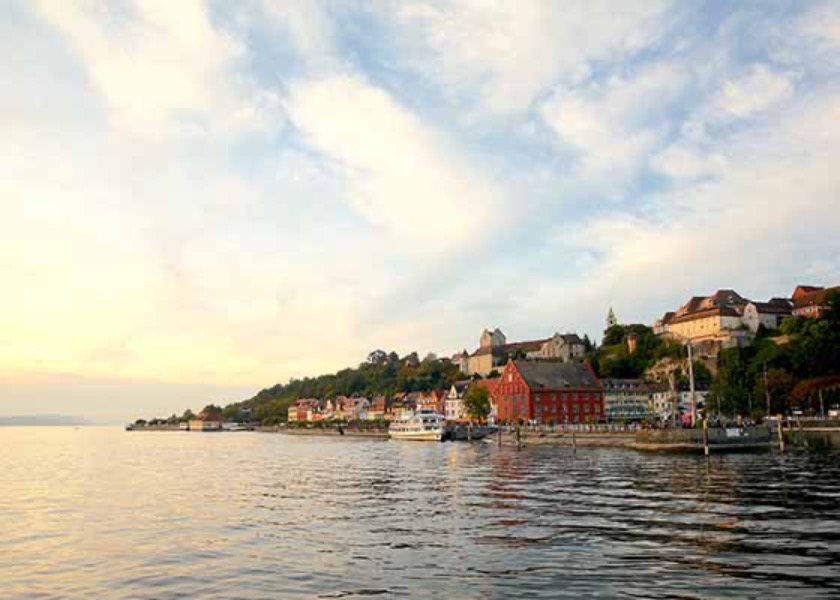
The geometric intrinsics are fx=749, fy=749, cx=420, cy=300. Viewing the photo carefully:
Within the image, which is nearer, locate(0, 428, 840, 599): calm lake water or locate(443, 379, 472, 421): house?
locate(0, 428, 840, 599): calm lake water

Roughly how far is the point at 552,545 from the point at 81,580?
1434 cm

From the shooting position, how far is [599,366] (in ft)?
599

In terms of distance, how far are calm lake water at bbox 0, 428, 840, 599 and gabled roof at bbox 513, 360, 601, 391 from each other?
90.4 metres

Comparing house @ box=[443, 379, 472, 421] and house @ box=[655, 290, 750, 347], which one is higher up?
house @ box=[655, 290, 750, 347]

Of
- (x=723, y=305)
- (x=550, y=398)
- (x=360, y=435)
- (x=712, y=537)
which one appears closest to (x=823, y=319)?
(x=723, y=305)

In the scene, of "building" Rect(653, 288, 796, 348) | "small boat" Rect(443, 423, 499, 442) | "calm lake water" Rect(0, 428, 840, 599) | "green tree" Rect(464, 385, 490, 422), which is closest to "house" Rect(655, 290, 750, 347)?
"building" Rect(653, 288, 796, 348)

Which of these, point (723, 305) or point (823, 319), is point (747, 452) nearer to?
point (823, 319)

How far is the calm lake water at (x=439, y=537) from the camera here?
19.5 m

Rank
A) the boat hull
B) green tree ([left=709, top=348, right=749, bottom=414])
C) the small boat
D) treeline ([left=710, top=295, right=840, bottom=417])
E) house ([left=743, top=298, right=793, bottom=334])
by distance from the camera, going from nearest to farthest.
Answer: green tree ([left=709, top=348, right=749, bottom=414]) → treeline ([left=710, top=295, right=840, bottom=417]) → the small boat → the boat hull → house ([left=743, top=298, right=793, bottom=334])

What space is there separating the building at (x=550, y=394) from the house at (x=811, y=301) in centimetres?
4793

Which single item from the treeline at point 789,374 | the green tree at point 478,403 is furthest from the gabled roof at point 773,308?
the green tree at point 478,403

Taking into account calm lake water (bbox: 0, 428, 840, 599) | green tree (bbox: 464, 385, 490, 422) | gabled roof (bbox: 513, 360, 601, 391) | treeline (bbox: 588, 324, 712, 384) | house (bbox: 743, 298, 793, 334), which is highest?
house (bbox: 743, 298, 793, 334)

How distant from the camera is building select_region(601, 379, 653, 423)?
521 feet

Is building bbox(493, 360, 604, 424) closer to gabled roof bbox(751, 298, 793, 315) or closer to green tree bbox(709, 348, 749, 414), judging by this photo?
green tree bbox(709, 348, 749, 414)
